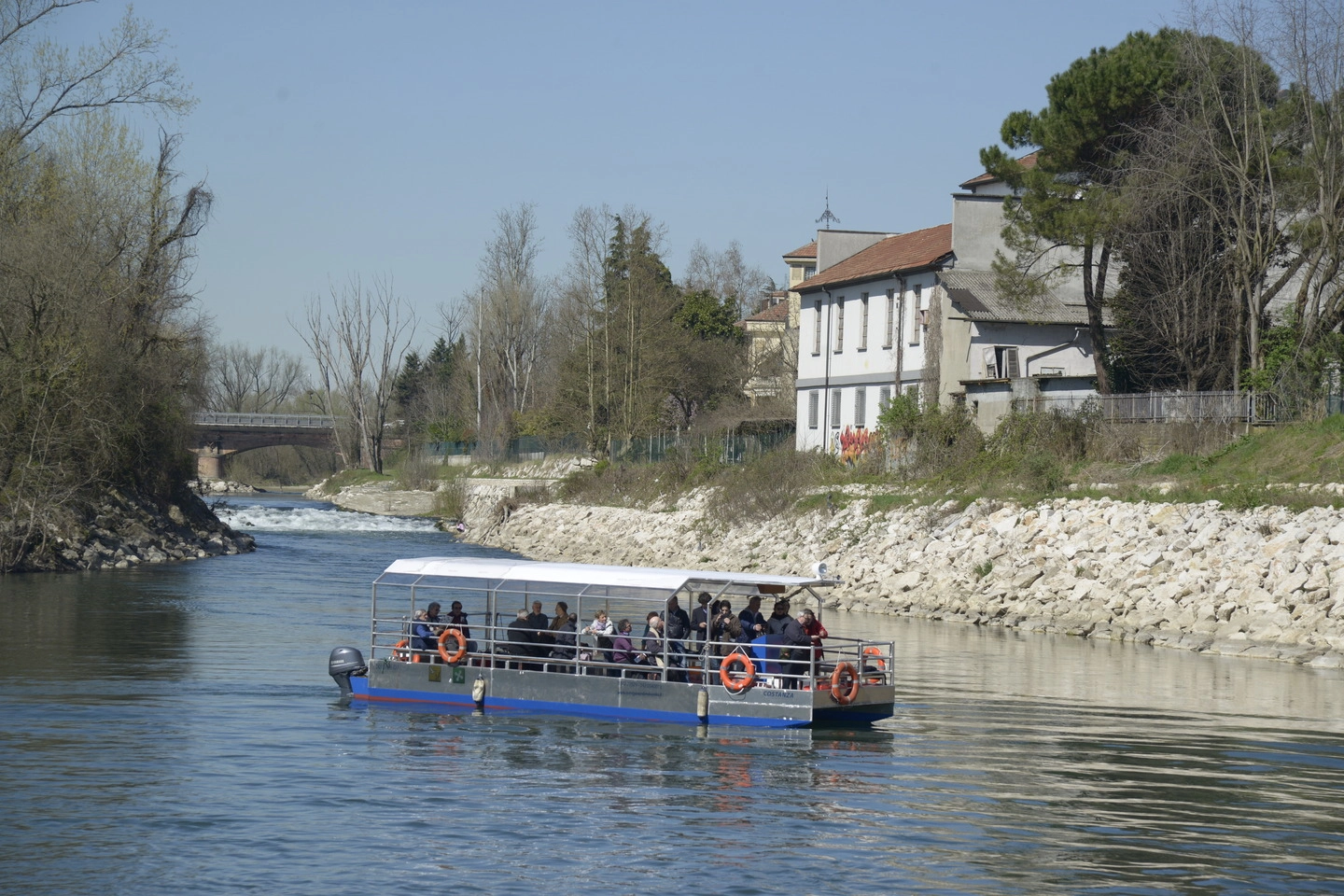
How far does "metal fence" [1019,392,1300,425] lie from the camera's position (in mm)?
39906

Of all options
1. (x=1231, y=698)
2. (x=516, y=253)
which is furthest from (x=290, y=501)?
(x=1231, y=698)

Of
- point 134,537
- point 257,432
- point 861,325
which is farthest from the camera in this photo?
point 257,432

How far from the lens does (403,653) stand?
2452 cm

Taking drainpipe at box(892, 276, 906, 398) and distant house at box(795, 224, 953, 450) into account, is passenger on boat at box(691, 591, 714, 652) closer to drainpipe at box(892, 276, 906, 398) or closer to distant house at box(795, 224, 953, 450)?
distant house at box(795, 224, 953, 450)

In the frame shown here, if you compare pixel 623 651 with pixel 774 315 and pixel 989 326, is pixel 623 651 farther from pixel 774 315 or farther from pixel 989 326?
pixel 774 315

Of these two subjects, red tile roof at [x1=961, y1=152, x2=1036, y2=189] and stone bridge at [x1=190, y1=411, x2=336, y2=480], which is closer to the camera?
red tile roof at [x1=961, y1=152, x2=1036, y2=189]

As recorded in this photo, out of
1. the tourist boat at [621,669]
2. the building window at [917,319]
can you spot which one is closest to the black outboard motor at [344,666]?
the tourist boat at [621,669]

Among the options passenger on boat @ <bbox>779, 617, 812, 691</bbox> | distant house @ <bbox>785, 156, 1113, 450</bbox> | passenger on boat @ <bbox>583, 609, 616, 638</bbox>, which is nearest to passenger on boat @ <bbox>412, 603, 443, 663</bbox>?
passenger on boat @ <bbox>583, 609, 616, 638</bbox>

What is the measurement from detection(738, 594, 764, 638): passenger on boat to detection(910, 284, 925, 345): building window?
108ft

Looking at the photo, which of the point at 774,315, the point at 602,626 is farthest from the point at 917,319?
the point at 774,315

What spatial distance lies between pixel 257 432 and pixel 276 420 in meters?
5.42

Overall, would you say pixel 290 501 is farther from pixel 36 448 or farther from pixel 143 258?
pixel 36 448

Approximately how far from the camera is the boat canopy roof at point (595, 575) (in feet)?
74.2

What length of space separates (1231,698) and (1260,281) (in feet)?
68.4
